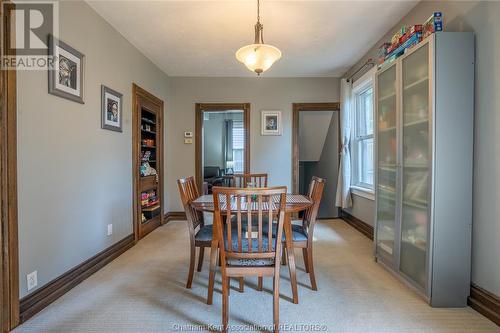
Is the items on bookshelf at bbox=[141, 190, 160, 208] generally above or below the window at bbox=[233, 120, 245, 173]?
below

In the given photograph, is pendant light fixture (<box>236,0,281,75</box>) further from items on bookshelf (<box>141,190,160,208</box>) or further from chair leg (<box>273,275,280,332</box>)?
items on bookshelf (<box>141,190,160,208</box>)

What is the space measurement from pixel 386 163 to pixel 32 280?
3.05m

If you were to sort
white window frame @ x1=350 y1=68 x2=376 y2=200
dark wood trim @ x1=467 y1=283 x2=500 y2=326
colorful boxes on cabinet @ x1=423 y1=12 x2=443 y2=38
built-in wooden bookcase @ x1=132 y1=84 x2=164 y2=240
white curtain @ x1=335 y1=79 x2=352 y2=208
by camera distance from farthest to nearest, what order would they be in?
white curtain @ x1=335 y1=79 x2=352 y2=208 < white window frame @ x1=350 y1=68 x2=376 y2=200 < built-in wooden bookcase @ x1=132 y1=84 x2=164 y2=240 < colorful boxes on cabinet @ x1=423 y1=12 x2=443 y2=38 < dark wood trim @ x1=467 y1=283 x2=500 y2=326

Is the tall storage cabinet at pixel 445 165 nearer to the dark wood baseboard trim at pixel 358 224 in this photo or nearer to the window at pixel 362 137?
the dark wood baseboard trim at pixel 358 224

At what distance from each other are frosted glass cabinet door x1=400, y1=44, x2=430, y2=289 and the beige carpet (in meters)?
0.27

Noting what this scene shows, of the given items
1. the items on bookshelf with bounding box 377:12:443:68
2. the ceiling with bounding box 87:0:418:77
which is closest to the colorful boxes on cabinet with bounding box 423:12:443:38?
the items on bookshelf with bounding box 377:12:443:68

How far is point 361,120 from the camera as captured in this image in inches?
161

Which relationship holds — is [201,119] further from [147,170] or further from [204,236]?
[204,236]

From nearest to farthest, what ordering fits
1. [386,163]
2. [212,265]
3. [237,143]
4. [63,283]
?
[212,265] < [63,283] < [386,163] < [237,143]

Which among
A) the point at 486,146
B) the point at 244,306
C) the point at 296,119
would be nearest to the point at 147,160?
the point at 296,119

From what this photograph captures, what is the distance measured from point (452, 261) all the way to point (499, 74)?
1.29 meters

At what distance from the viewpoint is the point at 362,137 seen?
13.2ft

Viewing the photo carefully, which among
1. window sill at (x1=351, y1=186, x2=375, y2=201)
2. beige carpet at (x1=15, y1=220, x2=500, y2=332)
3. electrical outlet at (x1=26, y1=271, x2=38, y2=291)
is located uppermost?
window sill at (x1=351, y1=186, x2=375, y2=201)

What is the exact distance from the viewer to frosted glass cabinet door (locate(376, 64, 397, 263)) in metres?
2.44
